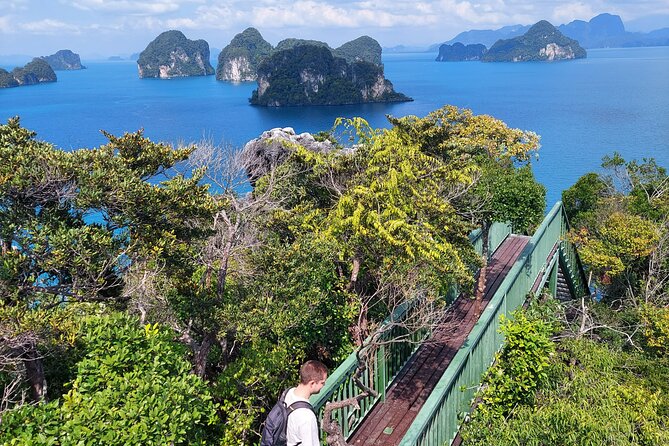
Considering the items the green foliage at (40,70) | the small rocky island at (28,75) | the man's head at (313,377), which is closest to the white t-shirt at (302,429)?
the man's head at (313,377)

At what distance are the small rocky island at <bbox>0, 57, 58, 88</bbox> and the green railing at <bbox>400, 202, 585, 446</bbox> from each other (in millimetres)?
162504

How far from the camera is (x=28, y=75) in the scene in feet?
487

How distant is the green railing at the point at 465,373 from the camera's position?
149 inches

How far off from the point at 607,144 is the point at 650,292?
4465 cm

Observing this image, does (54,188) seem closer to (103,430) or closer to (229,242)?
(229,242)

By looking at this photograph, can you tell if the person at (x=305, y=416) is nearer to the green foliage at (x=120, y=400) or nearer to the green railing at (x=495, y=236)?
the green foliage at (x=120, y=400)

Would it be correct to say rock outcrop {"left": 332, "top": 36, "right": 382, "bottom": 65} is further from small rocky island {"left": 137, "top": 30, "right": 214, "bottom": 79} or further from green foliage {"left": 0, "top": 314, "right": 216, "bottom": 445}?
green foliage {"left": 0, "top": 314, "right": 216, "bottom": 445}

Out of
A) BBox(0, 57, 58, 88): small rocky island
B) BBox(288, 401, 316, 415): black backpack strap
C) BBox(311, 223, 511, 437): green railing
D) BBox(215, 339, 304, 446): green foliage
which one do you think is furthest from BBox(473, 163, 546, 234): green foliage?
BBox(0, 57, 58, 88): small rocky island

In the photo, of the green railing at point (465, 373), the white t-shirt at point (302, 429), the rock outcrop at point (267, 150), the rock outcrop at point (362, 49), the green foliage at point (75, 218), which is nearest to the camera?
the white t-shirt at point (302, 429)

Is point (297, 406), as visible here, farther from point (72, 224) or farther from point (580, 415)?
point (72, 224)

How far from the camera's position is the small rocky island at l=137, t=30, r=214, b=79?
6772 inches

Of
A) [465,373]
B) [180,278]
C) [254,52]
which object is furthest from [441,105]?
[254,52]

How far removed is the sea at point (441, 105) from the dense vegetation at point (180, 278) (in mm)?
24628

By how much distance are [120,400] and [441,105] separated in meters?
83.2
